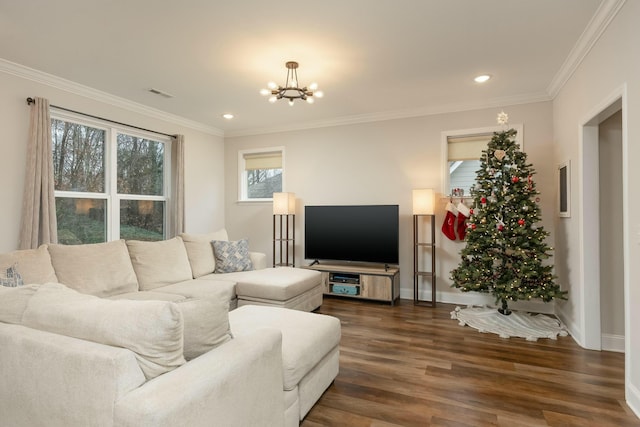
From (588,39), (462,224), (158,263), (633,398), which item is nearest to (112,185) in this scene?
(158,263)

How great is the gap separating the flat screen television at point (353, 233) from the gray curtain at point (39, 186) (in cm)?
312

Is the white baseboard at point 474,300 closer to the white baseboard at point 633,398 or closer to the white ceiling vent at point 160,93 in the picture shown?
the white baseboard at point 633,398

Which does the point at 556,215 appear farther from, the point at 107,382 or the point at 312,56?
the point at 107,382

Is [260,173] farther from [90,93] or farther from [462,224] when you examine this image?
[462,224]

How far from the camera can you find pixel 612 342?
10.0 ft

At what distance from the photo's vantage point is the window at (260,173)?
5.85m

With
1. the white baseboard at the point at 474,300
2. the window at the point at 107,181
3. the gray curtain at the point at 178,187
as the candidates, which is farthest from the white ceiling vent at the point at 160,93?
the white baseboard at the point at 474,300

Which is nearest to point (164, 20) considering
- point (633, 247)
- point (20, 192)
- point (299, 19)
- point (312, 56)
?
point (299, 19)

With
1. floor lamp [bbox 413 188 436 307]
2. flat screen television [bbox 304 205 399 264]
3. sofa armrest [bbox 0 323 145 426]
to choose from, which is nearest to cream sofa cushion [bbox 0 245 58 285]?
sofa armrest [bbox 0 323 145 426]

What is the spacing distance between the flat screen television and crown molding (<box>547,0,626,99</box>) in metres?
2.29

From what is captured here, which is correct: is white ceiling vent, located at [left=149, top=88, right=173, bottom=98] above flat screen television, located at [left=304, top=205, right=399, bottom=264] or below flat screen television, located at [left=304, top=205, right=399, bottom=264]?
above

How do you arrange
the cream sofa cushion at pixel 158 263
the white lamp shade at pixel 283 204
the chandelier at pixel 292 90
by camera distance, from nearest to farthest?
the chandelier at pixel 292 90
the cream sofa cushion at pixel 158 263
the white lamp shade at pixel 283 204

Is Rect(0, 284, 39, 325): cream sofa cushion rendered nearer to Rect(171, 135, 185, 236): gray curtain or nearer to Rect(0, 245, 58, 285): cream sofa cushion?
Rect(0, 245, 58, 285): cream sofa cushion

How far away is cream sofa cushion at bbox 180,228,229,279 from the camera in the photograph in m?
4.14
